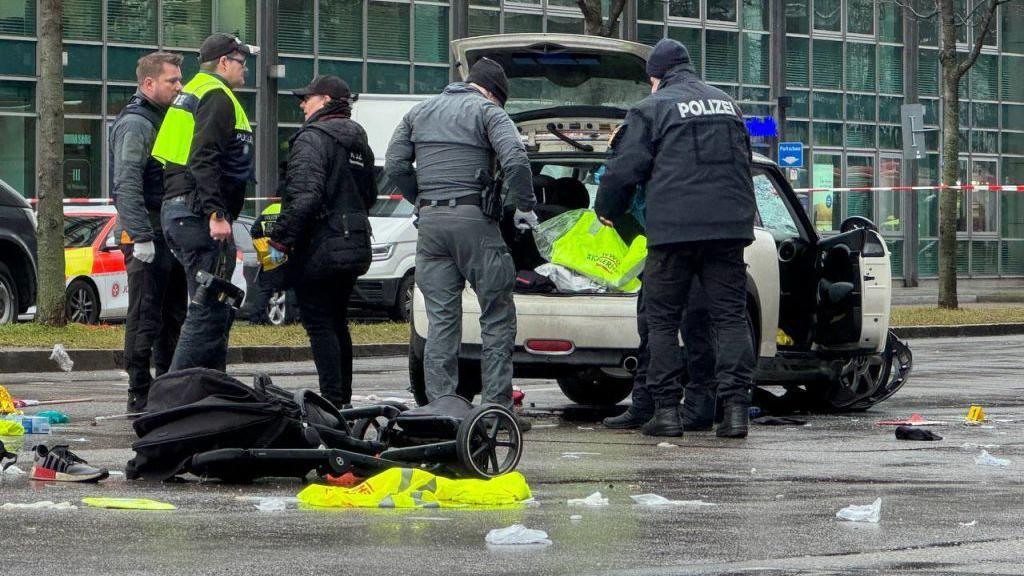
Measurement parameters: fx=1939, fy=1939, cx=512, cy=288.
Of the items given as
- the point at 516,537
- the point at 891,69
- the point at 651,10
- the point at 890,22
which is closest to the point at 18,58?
the point at 651,10

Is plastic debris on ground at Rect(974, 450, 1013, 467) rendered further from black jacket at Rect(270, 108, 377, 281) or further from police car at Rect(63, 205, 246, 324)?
police car at Rect(63, 205, 246, 324)

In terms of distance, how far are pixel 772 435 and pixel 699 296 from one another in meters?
0.80

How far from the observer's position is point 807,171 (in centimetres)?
4016

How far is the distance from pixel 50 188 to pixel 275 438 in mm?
11083

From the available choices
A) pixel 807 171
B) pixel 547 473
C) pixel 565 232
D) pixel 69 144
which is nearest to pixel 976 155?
pixel 807 171

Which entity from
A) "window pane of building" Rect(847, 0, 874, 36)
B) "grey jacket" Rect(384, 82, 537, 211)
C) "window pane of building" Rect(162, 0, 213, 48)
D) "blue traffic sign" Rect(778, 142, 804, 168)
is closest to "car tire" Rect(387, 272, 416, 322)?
"blue traffic sign" Rect(778, 142, 804, 168)

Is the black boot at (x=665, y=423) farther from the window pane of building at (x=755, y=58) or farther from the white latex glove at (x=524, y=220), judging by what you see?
the window pane of building at (x=755, y=58)

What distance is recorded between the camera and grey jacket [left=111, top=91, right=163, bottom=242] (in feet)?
33.4

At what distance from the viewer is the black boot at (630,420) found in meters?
10.1

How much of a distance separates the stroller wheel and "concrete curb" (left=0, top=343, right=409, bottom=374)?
29.2 feet

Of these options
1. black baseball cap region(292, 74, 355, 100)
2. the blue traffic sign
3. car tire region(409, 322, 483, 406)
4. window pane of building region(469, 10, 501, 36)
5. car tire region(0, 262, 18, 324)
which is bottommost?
car tire region(409, 322, 483, 406)

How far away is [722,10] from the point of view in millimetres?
39188

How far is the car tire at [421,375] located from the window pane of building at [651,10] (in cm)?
2773

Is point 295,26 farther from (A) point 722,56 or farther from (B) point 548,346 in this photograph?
(B) point 548,346
